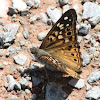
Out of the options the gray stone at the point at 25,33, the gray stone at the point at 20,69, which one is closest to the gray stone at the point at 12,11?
the gray stone at the point at 25,33

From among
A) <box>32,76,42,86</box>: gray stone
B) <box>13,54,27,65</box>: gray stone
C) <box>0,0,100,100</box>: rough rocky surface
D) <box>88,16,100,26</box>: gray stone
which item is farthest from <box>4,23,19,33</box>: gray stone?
<box>88,16,100,26</box>: gray stone

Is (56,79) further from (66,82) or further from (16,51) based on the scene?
(16,51)

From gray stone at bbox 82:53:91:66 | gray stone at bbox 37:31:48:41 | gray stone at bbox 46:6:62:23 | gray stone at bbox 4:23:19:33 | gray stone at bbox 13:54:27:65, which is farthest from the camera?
gray stone at bbox 46:6:62:23

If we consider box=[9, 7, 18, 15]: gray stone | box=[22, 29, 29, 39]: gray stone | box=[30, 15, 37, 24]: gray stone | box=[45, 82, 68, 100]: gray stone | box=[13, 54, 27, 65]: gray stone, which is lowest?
box=[45, 82, 68, 100]: gray stone

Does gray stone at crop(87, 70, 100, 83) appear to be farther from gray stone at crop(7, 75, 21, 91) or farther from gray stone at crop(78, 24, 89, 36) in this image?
gray stone at crop(7, 75, 21, 91)

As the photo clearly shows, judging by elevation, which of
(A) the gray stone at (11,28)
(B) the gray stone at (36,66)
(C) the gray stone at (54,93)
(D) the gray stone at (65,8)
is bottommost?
(C) the gray stone at (54,93)

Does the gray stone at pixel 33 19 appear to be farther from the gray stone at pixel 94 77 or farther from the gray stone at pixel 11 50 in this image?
the gray stone at pixel 94 77

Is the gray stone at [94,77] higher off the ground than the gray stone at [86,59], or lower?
lower

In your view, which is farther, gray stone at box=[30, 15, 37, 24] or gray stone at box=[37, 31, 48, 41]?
gray stone at box=[30, 15, 37, 24]
